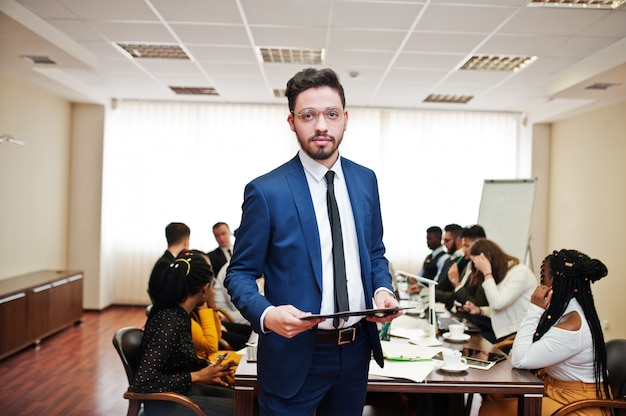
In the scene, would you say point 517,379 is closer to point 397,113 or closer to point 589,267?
point 589,267

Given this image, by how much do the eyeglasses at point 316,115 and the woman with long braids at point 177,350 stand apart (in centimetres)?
147

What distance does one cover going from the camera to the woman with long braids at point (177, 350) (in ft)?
8.50

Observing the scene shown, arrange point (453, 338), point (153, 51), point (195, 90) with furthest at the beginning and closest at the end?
1. point (195, 90)
2. point (153, 51)
3. point (453, 338)

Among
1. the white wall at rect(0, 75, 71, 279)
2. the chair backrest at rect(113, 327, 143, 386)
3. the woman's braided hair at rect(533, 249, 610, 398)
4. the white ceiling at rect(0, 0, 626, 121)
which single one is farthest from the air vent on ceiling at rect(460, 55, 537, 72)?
the white wall at rect(0, 75, 71, 279)

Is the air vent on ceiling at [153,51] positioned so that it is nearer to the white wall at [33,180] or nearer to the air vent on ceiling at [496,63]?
the white wall at [33,180]

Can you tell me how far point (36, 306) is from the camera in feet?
19.6

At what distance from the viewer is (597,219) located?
6.99 metres

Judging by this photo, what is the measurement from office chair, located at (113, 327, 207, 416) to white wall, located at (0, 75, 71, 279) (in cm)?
410

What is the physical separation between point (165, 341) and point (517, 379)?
155 cm

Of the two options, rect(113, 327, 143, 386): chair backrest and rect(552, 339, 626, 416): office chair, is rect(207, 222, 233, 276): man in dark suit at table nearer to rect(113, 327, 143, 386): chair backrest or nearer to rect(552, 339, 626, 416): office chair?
rect(113, 327, 143, 386): chair backrest

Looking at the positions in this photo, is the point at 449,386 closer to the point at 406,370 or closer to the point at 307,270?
the point at 406,370

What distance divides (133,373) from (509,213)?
18.5ft

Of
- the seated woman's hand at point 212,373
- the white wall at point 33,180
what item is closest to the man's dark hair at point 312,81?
the seated woman's hand at point 212,373

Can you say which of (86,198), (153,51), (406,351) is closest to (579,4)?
(406,351)
